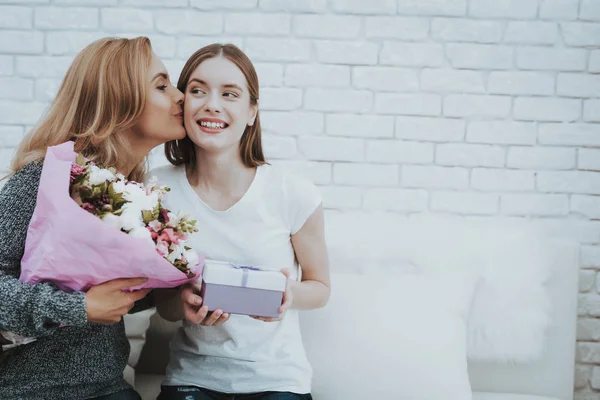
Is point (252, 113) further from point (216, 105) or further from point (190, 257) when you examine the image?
point (190, 257)

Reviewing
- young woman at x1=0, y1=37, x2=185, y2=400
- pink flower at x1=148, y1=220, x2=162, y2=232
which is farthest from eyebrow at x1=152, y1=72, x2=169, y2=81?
pink flower at x1=148, y1=220, x2=162, y2=232

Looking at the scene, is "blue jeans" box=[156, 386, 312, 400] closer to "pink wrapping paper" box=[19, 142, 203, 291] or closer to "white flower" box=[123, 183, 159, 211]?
"pink wrapping paper" box=[19, 142, 203, 291]

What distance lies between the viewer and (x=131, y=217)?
1.29m

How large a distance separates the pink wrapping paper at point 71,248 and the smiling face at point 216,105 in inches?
15.4

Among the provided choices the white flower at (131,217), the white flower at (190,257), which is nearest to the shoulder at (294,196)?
the white flower at (190,257)

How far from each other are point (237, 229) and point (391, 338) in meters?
0.55

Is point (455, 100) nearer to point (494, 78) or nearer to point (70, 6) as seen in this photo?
point (494, 78)

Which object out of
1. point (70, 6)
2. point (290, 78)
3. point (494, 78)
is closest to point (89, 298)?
point (290, 78)

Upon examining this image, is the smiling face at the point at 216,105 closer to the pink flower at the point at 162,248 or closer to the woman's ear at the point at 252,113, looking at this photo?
the woman's ear at the point at 252,113

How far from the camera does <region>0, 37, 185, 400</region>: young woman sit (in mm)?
1314

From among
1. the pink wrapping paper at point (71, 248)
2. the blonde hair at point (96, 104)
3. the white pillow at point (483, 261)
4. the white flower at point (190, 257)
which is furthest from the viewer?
the white pillow at point (483, 261)

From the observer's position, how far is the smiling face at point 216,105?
1627 mm

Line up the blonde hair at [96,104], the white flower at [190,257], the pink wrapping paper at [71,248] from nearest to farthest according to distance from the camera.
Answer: the pink wrapping paper at [71,248], the white flower at [190,257], the blonde hair at [96,104]

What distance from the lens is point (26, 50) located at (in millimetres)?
2266
